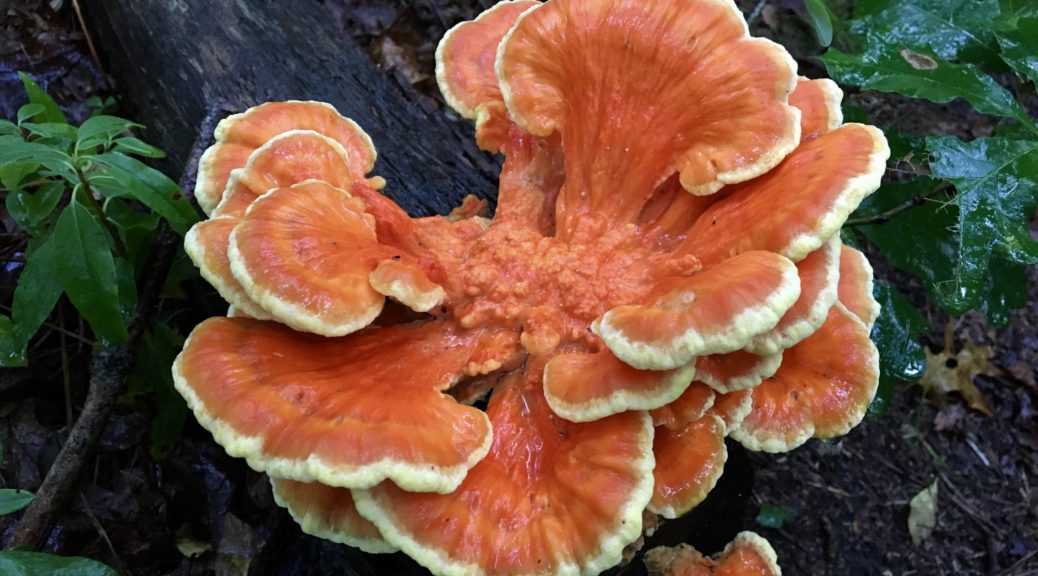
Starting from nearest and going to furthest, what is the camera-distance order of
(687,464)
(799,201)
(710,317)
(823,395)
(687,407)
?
(710,317), (799,201), (687,407), (687,464), (823,395)

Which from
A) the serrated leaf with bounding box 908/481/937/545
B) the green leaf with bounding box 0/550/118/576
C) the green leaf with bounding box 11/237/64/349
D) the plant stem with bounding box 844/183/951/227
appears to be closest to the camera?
the green leaf with bounding box 0/550/118/576

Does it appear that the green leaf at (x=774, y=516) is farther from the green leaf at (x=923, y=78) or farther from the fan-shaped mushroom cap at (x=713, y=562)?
the green leaf at (x=923, y=78)

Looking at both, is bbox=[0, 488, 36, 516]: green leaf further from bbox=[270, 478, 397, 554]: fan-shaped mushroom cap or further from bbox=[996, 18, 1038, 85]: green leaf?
bbox=[996, 18, 1038, 85]: green leaf

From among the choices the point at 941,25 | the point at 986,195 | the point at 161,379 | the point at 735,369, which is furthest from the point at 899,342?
the point at 161,379

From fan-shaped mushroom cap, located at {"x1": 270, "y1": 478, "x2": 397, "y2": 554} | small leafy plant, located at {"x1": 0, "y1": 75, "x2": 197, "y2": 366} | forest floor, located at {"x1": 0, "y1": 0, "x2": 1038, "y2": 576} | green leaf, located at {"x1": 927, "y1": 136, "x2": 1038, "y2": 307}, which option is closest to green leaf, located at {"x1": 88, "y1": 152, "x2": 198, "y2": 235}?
small leafy plant, located at {"x1": 0, "y1": 75, "x2": 197, "y2": 366}

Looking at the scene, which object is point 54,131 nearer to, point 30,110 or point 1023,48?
point 30,110

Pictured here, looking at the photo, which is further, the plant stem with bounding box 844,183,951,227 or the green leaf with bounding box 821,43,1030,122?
the plant stem with bounding box 844,183,951,227

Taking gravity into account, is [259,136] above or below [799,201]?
above
